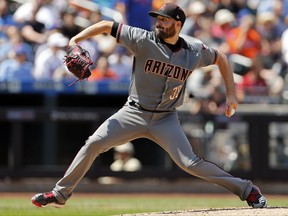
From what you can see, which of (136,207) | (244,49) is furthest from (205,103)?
(136,207)

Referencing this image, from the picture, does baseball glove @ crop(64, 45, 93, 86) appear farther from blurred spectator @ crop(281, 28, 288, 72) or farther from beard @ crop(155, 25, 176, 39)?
blurred spectator @ crop(281, 28, 288, 72)

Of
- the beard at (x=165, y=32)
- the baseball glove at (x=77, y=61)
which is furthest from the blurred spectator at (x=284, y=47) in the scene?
the baseball glove at (x=77, y=61)

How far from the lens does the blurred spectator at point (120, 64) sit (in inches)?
561

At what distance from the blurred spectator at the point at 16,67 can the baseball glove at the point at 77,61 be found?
660 centimetres

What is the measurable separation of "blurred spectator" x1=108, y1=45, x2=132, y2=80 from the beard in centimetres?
681

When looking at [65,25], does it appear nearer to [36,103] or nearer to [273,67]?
[36,103]

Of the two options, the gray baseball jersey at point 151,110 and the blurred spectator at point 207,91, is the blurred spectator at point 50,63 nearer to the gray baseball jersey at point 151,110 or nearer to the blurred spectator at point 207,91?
the blurred spectator at point 207,91

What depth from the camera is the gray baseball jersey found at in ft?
24.0

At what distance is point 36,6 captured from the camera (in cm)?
1475

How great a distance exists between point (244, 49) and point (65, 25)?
333cm

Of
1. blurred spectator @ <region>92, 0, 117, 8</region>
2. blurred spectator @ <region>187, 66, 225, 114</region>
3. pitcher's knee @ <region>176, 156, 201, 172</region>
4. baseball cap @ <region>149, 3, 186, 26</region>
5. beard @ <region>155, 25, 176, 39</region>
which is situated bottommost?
blurred spectator @ <region>187, 66, 225, 114</region>

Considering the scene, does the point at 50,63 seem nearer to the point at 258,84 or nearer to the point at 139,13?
the point at 139,13

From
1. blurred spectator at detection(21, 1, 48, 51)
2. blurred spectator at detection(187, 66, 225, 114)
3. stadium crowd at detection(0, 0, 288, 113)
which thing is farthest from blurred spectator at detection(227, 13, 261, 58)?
blurred spectator at detection(21, 1, 48, 51)

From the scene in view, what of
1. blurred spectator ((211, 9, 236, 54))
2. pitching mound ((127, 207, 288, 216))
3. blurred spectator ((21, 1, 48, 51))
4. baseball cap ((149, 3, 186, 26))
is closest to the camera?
pitching mound ((127, 207, 288, 216))
